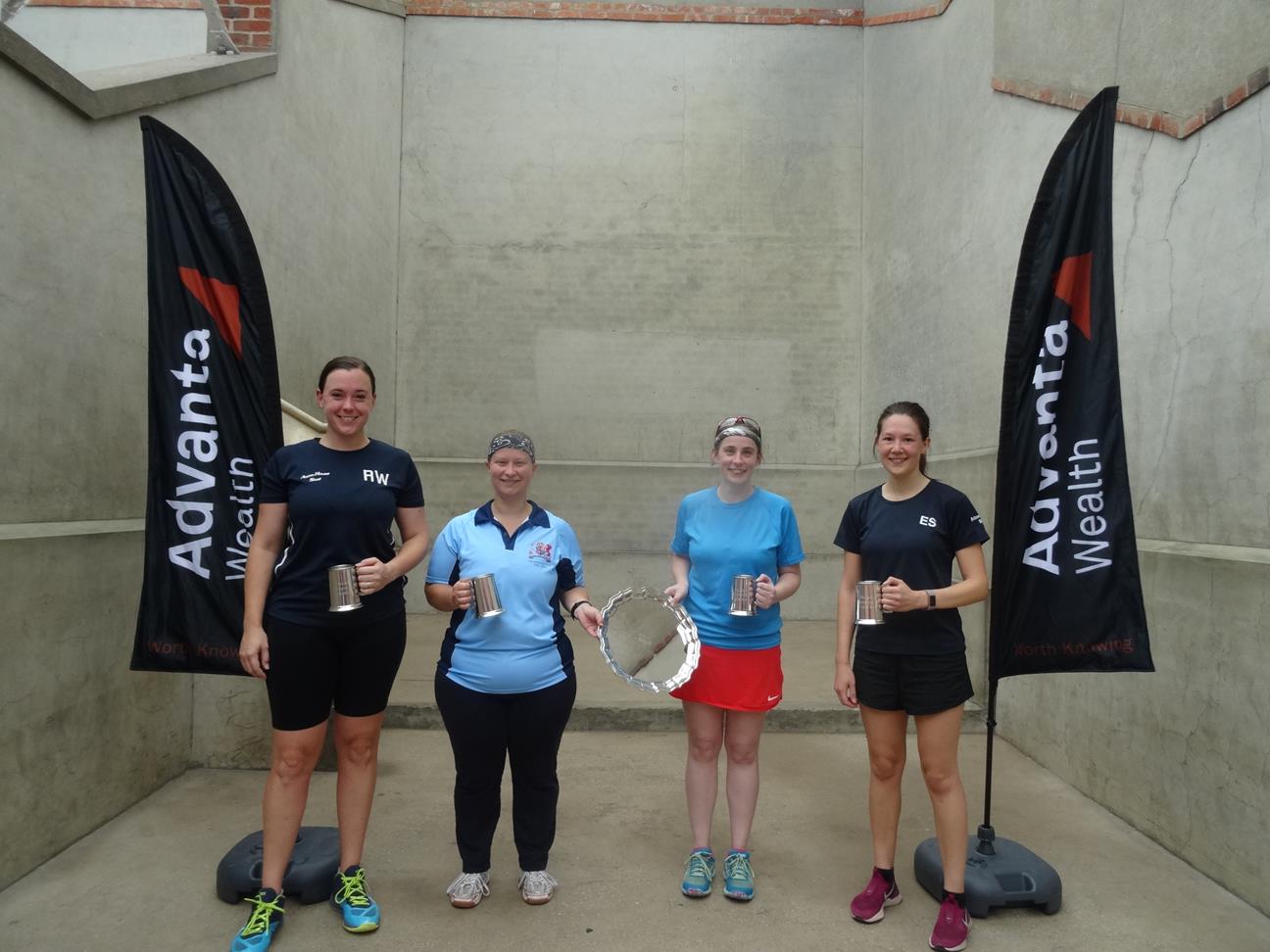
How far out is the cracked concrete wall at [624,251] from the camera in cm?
812

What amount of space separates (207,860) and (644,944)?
5.86 ft

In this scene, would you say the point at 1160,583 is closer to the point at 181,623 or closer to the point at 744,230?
the point at 181,623

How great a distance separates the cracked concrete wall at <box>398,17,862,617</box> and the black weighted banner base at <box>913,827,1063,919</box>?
5234 millimetres

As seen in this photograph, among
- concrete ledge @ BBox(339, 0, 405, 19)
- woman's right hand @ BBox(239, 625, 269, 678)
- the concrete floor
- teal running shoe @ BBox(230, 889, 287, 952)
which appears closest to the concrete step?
the concrete floor

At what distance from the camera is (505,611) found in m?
2.59

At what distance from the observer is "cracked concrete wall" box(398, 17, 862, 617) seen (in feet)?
26.6

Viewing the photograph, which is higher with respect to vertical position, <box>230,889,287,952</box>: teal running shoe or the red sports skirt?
the red sports skirt

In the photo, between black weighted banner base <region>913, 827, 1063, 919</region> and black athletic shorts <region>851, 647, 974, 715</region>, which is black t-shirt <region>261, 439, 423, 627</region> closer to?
black athletic shorts <region>851, 647, 974, 715</region>

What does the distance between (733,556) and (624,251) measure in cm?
596

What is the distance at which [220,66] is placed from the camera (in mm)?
4852

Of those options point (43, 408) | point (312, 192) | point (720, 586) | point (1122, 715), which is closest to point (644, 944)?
point (720, 586)

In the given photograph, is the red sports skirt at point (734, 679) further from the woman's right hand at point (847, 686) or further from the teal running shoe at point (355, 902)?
the teal running shoe at point (355, 902)

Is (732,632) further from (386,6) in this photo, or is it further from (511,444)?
(386,6)

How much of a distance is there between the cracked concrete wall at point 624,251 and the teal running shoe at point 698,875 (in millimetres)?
5269
